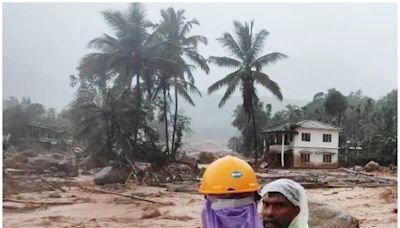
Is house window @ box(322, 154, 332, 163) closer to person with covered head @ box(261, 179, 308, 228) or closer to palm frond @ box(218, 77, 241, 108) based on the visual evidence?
palm frond @ box(218, 77, 241, 108)

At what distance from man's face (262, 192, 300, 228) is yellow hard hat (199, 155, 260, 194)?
5 centimetres

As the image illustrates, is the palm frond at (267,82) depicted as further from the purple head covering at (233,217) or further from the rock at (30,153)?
the purple head covering at (233,217)

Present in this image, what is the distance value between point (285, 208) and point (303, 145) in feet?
35.5

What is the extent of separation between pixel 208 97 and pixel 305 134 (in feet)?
11.1

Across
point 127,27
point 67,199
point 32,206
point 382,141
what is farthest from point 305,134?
point 32,206

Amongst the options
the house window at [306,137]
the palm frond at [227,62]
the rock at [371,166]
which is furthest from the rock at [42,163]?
the rock at [371,166]

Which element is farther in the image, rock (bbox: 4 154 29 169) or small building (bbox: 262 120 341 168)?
small building (bbox: 262 120 341 168)

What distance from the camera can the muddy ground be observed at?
6852 mm

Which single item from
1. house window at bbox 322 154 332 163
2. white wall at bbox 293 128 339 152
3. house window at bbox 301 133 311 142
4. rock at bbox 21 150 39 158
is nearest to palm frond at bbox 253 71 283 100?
white wall at bbox 293 128 339 152

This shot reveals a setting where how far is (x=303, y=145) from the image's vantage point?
1163cm

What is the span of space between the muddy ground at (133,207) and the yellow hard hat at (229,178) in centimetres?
510

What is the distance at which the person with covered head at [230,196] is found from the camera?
1.04m

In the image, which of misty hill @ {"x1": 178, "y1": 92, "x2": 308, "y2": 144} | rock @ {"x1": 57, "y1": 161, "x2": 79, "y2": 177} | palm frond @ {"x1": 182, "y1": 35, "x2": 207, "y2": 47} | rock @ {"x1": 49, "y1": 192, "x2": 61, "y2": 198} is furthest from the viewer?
palm frond @ {"x1": 182, "y1": 35, "x2": 207, "y2": 47}

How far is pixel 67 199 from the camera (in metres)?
8.83
